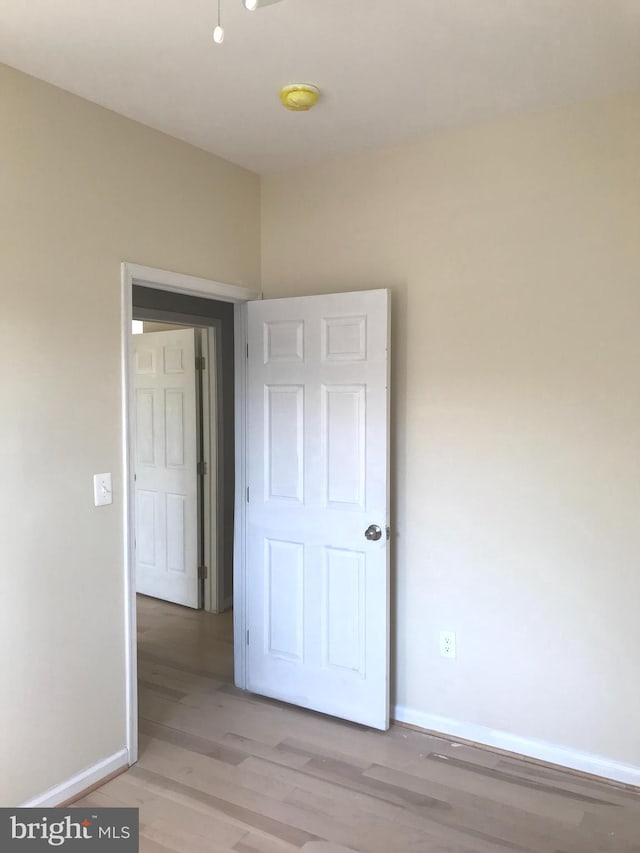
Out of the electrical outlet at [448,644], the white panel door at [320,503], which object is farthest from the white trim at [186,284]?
the electrical outlet at [448,644]

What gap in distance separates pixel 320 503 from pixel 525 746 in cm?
134

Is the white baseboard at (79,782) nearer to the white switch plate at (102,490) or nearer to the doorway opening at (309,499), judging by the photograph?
the doorway opening at (309,499)

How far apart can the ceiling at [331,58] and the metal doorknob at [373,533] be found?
170 centimetres

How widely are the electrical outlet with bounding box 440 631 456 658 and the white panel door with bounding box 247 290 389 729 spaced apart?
0.82 ft

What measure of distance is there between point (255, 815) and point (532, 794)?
3.42 feet

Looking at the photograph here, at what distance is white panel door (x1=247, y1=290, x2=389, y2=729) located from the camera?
2.93 m

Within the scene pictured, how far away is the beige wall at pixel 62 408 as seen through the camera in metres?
2.28

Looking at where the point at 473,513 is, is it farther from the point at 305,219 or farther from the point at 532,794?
the point at 305,219

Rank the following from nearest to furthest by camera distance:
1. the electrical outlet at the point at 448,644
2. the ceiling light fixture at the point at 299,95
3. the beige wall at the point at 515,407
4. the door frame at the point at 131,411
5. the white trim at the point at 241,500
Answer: the ceiling light fixture at the point at 299,95 < the beige wall at the point at 515,407 < the door frame at the point at 131,411 < the electrical outlet at the point at 448,644 < the white trim at the point at 241,500

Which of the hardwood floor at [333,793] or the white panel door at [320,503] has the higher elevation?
the white panel door at [320,503]

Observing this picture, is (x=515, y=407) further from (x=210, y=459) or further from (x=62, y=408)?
(x=210, y=459)

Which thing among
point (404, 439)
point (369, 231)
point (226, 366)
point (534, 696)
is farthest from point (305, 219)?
point (534, 696)

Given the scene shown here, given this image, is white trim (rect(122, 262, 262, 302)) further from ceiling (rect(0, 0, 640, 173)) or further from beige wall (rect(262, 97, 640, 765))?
ceiling (rect(0, 0, 640, 173))
